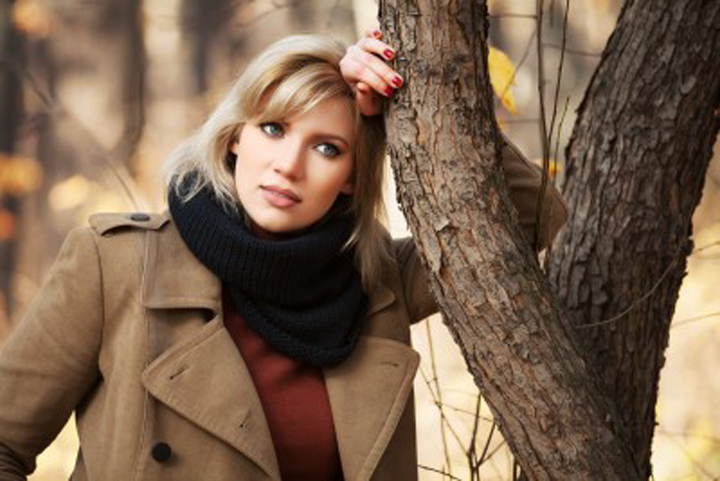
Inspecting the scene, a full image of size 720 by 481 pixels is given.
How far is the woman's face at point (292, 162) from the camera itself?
227 cm

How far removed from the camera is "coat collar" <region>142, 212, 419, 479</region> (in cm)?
223

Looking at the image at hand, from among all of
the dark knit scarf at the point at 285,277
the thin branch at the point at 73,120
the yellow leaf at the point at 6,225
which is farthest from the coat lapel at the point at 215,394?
the yellow leaf at the point at 6,225

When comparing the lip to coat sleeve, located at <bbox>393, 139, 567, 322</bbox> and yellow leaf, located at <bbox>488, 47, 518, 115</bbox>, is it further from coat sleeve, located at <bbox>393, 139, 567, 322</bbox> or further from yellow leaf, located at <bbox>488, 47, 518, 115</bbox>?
yellow leaf, located at <bbox>488, 47, 518, 115</bbox>

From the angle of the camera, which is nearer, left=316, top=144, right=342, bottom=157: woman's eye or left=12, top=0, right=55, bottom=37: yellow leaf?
left=316, top=144, right=342, bottom=157: woman's eye

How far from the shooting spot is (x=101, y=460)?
2.24 metres

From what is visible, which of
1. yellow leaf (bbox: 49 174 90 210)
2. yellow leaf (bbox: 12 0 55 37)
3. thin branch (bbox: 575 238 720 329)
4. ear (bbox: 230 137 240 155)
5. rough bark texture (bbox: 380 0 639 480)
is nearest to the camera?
rough bark texture (bbox: 380 0 639 480)

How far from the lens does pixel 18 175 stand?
4707mm

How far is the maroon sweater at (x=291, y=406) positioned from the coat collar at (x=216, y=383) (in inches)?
1.5

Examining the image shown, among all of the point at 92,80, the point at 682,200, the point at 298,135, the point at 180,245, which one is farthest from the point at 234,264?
the point at 92,80

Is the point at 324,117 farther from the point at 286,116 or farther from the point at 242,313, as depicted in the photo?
the point at 242,313

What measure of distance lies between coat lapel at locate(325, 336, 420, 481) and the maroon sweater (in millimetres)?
37

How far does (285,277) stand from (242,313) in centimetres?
12

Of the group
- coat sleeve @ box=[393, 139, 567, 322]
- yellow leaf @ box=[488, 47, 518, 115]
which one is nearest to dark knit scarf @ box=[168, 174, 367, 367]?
coat sleeve @ box=[393, 139, 567, 322]

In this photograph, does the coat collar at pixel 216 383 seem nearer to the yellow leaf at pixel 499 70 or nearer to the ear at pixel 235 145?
the ear at pixel 235 145
